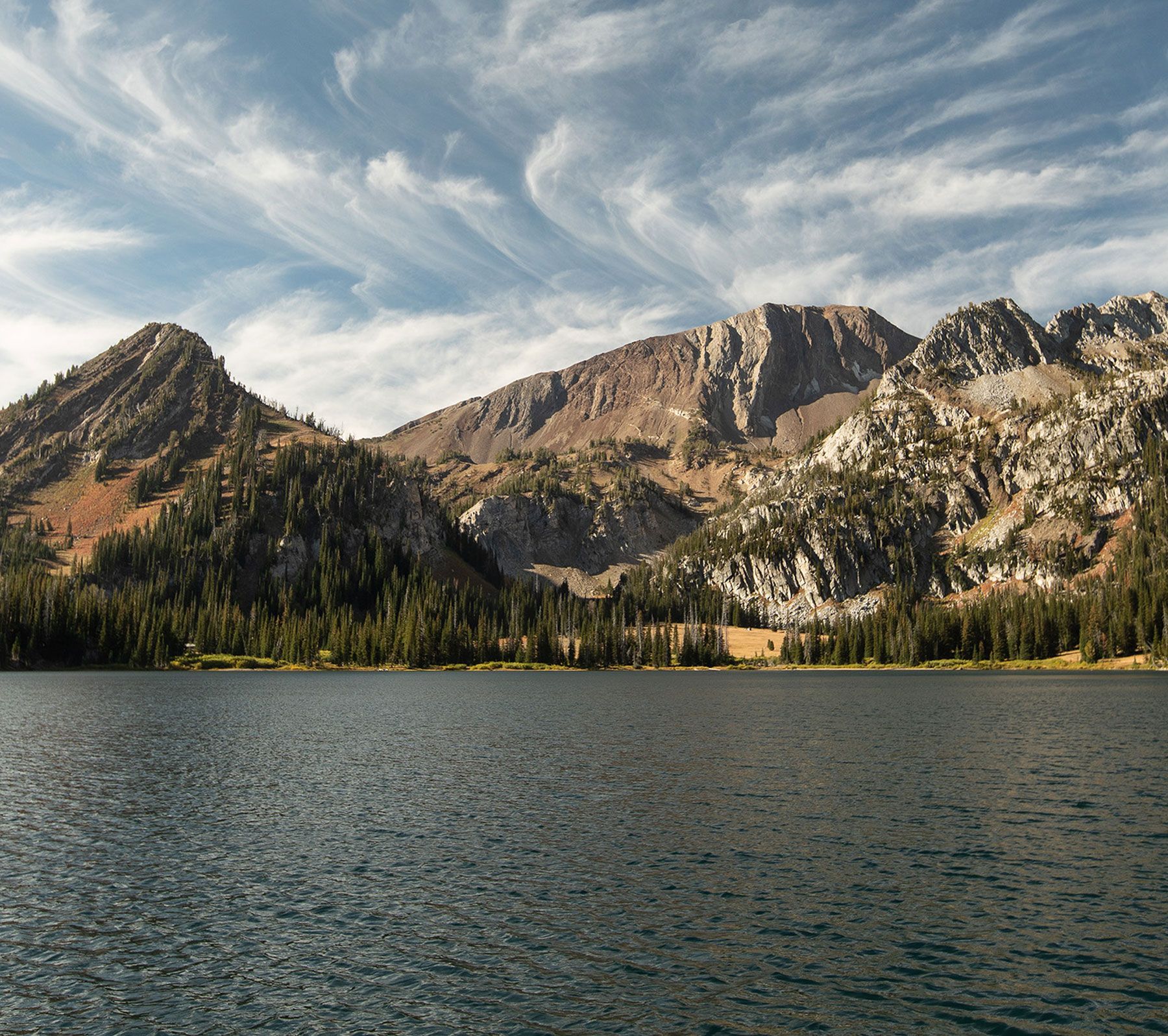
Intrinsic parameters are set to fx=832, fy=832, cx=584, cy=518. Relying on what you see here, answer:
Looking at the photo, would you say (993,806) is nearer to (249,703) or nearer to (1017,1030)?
(1017,1030)

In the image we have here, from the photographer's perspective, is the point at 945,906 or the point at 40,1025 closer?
the point at 40,1025

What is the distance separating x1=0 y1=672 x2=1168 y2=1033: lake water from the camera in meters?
22.3

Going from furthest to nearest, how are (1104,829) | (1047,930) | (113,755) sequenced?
(113,755) → (1104,829) → (1047,930)

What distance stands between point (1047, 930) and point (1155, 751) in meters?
50.3

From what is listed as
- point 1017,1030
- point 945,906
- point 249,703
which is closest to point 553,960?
point 1017,1030

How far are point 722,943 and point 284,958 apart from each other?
542 inches

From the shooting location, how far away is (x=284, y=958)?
84.4 ft

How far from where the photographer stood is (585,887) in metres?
32.5

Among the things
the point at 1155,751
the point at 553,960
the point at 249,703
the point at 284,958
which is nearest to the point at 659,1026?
the point at 553,960

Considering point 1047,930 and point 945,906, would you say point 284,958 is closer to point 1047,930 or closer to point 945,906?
→ point 945,906

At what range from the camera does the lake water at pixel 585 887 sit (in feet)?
73.3

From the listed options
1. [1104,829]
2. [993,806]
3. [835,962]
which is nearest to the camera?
[835,962]

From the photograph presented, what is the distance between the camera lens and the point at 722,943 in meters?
26.7

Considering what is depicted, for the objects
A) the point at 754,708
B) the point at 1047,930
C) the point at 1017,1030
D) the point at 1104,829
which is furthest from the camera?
the point at 754,708
